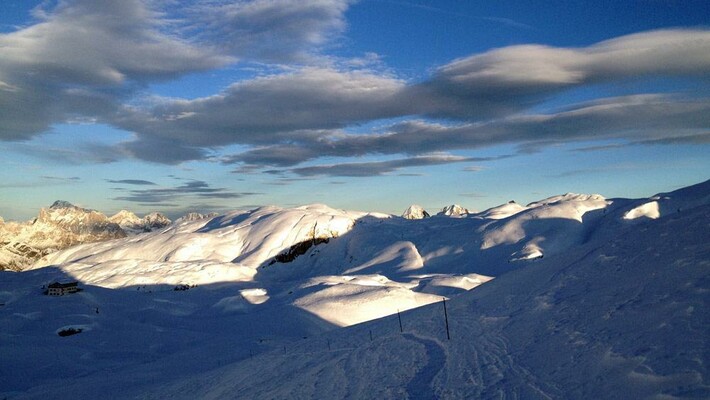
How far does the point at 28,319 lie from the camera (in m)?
50.2

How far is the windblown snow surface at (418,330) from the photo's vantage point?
31.3ft

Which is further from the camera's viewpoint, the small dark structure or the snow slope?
the small dark structure

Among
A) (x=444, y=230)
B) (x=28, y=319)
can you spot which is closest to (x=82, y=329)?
(x=28, y=319)

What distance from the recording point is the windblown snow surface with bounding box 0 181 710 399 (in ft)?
31.3

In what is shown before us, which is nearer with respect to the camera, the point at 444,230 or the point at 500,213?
the point at 444,230

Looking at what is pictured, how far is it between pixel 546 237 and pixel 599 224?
12.7 metres

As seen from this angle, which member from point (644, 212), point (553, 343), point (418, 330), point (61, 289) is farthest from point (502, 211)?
point (553, 343)

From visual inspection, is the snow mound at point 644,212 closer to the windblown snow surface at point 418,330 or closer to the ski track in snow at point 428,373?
the windblown snow surface at point 418,330

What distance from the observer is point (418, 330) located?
1808 centimetres

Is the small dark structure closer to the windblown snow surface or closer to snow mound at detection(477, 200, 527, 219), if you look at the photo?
the windblown snow surface

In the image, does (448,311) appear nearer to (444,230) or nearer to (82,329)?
(82,329)

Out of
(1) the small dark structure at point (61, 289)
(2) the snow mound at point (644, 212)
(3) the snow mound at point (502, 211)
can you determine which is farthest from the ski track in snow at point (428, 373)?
(3) the snow mound at point (502, 211)

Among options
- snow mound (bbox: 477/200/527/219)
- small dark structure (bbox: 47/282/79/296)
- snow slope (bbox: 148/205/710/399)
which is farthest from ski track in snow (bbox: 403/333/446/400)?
snow mound (bbox: 477/200/527/219)

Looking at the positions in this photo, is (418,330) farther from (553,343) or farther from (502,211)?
(502,211)
